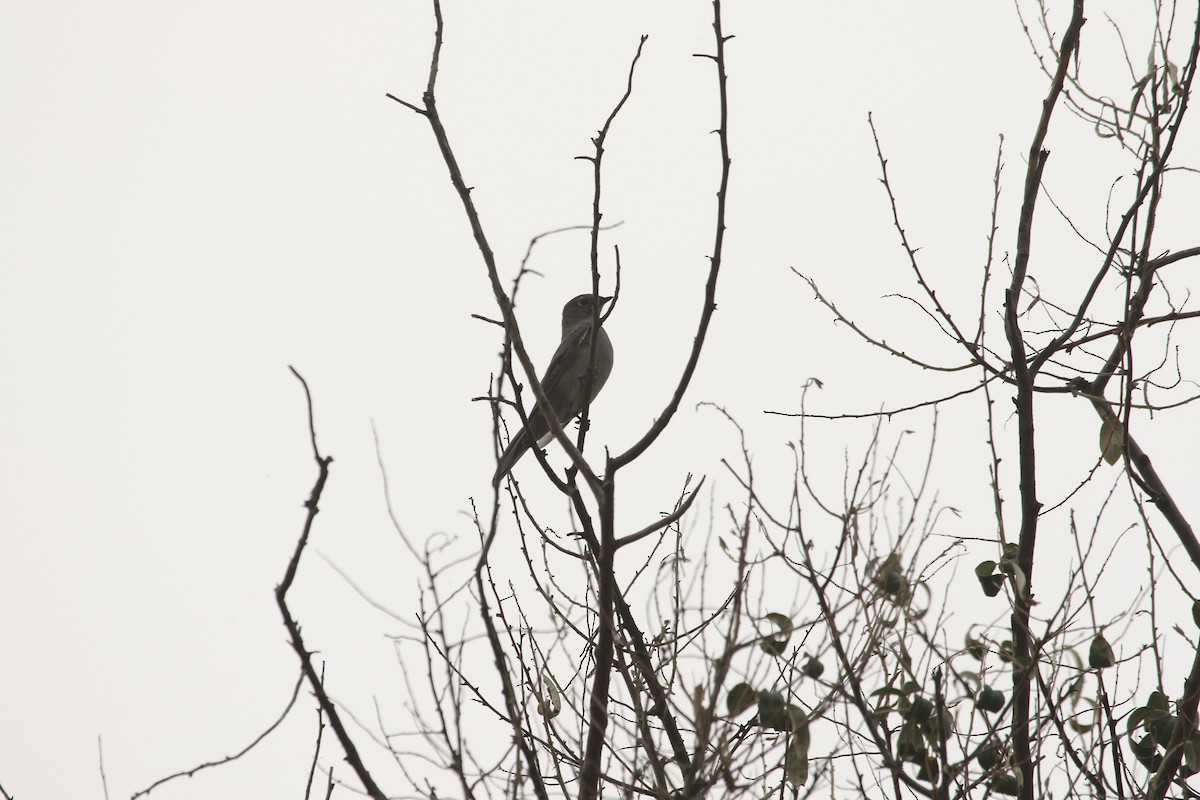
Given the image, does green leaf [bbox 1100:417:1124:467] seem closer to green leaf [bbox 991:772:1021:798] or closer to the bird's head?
green leaf [bbox 991:772:1021:798]

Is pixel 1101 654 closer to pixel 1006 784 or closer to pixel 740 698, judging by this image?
pixel 1006 784

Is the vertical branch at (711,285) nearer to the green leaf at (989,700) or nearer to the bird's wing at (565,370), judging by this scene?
the green leaf at (989,700)

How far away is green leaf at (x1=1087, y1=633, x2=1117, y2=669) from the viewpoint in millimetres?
4094

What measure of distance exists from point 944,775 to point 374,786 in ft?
5.63

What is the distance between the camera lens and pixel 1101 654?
4098 mm

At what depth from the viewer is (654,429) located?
143 inches

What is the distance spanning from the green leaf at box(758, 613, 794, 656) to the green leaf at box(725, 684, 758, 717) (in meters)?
0.30

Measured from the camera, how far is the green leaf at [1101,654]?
4.09 meters

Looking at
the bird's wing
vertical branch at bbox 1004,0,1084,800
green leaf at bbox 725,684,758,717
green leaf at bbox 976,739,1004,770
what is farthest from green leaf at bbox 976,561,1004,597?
the bird's wing

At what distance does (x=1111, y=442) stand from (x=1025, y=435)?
50 centimetres

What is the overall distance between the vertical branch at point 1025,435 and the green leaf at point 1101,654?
22cm

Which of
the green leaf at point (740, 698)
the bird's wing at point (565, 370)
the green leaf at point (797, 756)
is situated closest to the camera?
the green leaf at point (740, 698)

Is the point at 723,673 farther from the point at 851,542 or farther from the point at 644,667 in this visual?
the point at 851,542

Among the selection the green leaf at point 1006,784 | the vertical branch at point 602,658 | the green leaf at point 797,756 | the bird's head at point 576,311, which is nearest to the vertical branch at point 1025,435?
the green leaf at point 1006,784
